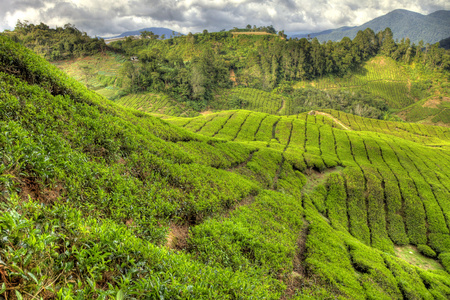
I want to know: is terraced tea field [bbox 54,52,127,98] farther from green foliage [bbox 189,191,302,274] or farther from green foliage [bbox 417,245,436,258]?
green foliage [bbox 417,245,436,258]

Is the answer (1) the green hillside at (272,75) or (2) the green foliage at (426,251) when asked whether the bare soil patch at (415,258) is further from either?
(1) the green hillside at (272,75)

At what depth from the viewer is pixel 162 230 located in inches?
243

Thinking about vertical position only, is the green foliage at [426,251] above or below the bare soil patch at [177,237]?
below

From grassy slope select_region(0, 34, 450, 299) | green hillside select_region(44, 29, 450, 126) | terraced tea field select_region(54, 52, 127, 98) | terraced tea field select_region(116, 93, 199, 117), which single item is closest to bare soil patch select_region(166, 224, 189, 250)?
grassy slope select_region(0, 34, 450, 299)

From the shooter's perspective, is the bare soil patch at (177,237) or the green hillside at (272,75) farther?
the green hillside at (272,75)

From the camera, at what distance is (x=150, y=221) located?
6293 mm

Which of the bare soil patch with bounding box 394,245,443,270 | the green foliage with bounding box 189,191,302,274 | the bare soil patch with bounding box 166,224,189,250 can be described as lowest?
the bare soil patch with bounding box 394,245,443,270

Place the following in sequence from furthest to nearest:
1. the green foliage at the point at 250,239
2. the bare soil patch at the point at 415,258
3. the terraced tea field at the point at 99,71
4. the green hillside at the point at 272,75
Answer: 1. the terraced tea field at the point at 99,71
2. the green hillside at the point at 272,75
3. the bare soil patch at the point at 415,258
4. the green foliage at the point at 250,239

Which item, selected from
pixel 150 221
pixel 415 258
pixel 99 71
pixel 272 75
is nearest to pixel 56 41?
pixel 99 71

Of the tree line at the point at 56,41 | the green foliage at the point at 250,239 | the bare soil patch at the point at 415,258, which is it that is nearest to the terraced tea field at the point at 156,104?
the tree line at the point at 56,41

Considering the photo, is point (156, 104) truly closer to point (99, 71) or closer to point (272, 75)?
point (99, 71)

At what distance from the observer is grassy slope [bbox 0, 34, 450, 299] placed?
10.6 feet

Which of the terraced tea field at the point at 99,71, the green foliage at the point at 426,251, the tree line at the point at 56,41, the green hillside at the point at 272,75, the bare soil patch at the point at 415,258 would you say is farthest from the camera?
the tree line at the point at 56,41

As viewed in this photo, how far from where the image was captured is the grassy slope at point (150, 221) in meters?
3.23
